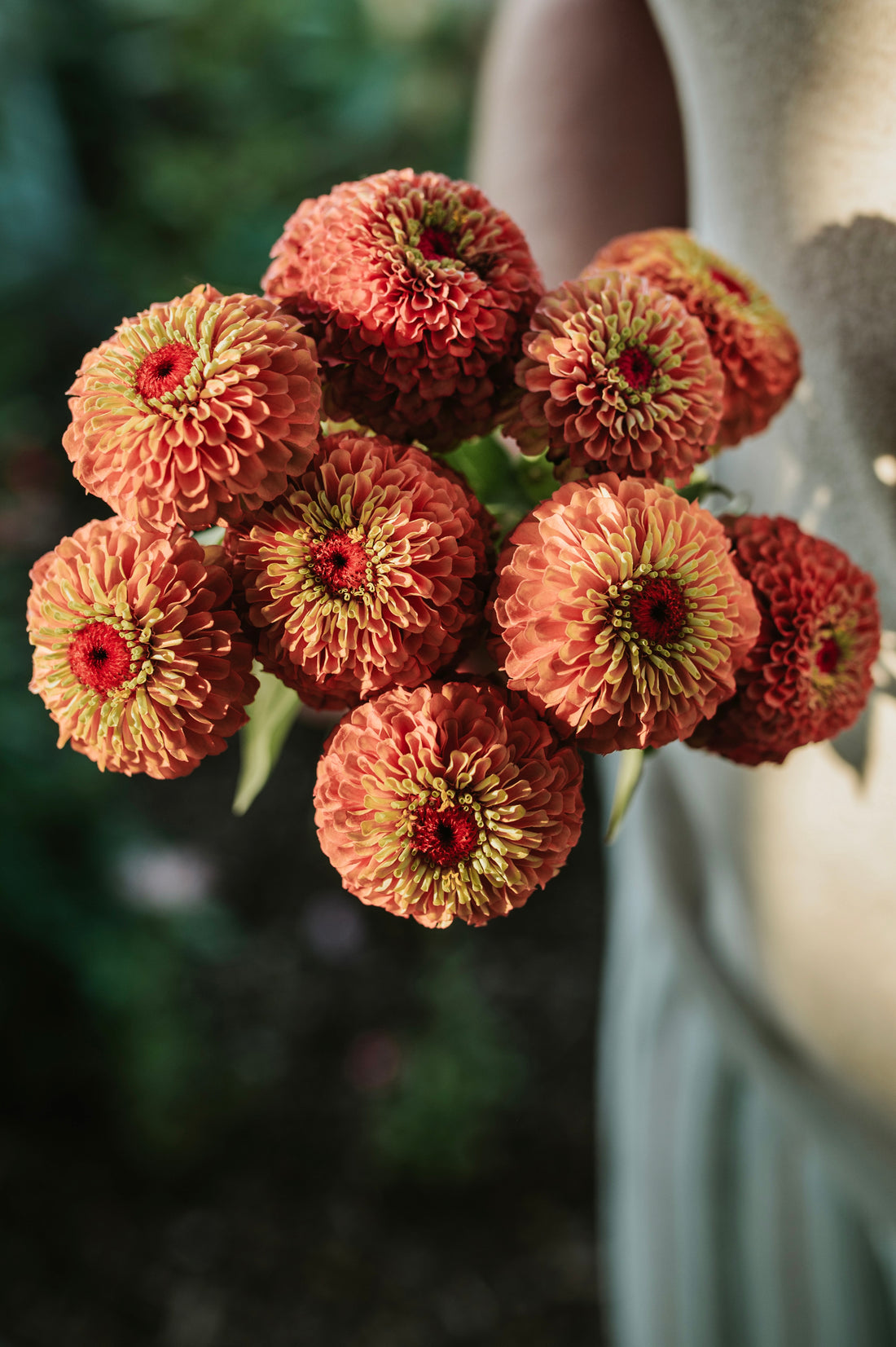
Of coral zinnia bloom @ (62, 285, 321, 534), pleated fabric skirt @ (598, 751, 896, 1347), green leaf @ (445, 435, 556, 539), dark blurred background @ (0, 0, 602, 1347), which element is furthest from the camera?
dark blurred background @ (0, 0, 602, 1347)

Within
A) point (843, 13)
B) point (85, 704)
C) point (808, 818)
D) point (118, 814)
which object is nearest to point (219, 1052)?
point (118, 814)

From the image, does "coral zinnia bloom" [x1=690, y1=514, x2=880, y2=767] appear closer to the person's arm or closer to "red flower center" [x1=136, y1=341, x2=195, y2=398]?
"red flower center" [x1=136, y1=341, x2=195, y2=398]

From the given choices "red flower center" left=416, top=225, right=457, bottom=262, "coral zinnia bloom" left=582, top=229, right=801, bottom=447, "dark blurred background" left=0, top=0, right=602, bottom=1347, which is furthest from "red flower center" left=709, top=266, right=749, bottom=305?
"dark blurred background" left=0, top=0, right=602, bottom=1347

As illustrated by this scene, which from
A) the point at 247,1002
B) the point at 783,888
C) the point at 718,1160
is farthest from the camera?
the point at 247,1002

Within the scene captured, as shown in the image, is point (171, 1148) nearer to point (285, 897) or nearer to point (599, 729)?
point (285, 897)

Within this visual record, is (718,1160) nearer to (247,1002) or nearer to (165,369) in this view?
(165,369)

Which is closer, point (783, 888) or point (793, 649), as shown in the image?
point (793, 649)

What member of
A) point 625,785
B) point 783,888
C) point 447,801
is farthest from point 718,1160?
point 447,801

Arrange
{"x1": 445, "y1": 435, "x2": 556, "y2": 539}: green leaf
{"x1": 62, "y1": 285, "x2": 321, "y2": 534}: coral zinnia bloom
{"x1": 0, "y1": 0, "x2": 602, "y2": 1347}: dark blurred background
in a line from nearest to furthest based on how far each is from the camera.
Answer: {"x1": 62, "y1": 285, "x2": 321, "y2": 534}: coral zinnia bloom → {"x1": 445, "y1": 435, "x2": 556, "y2": 539}: green leaf → {"x1": 0, "y1": 0, "x2": 602, "y2": 1347}: dark blurred background
